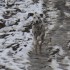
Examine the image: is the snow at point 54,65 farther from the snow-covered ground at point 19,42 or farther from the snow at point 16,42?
the snow at point 16,42

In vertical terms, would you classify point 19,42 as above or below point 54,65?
above

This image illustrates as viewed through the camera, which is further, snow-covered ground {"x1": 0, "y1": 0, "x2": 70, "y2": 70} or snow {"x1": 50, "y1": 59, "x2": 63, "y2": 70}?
snow-covered ground {"x1": 0, "y1": 0, "x2": 70, "y2": 70}

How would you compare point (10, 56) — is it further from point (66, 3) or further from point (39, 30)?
point (66, 3)

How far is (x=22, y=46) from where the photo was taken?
1049 cm

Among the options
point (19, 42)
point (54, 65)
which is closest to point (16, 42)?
point (19, 42)

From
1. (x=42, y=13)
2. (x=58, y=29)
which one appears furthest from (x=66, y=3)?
(x=58, y=29)

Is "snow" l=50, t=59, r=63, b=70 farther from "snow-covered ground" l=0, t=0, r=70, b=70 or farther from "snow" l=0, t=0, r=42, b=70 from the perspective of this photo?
"snow" l=0, t=0, r=42, b=70

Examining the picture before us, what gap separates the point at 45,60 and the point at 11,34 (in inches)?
115

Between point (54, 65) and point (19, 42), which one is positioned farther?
point (19, 42)

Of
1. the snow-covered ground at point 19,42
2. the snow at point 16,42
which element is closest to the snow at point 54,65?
the snow-covered ground at point 19,42

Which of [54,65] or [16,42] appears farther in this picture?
[16,42]

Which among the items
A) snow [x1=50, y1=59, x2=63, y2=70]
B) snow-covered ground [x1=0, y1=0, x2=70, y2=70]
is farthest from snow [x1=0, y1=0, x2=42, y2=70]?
snow [x1=50, y1=59, x2=63, y2=70]

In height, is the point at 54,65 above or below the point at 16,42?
below

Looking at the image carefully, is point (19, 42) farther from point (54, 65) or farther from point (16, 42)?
point (54, 65)
